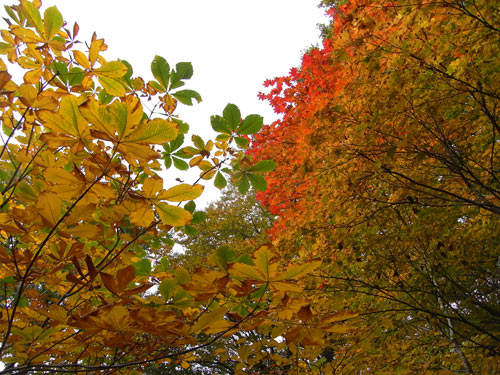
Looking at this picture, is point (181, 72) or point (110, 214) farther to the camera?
point (181, 72)

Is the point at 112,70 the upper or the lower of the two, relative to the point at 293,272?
upper

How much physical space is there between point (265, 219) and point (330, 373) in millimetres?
7430

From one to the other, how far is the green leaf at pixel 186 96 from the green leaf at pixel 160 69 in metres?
0.08

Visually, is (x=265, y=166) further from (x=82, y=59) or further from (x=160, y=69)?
(x=82, y=59)

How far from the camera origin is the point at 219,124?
95 cm

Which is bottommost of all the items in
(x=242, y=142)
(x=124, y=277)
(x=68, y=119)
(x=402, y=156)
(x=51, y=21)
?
(x=124, y=277)

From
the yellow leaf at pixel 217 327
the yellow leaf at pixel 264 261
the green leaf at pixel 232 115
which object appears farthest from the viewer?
the green leaf at pixel 232 115

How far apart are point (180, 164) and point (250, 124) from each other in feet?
1.23

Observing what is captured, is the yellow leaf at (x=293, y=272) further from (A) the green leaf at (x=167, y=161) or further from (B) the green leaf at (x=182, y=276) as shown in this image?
(A) the green leaf at (x=167, y=161)

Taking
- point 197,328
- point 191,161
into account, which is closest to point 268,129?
point 191,161

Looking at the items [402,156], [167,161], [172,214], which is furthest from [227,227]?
[172,214]

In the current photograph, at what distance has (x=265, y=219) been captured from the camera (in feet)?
29.4

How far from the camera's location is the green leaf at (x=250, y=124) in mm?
962

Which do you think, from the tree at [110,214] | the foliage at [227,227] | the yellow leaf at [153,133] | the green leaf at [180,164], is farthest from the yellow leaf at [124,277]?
the foliage at [227,227]
